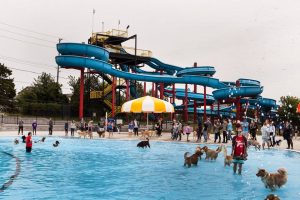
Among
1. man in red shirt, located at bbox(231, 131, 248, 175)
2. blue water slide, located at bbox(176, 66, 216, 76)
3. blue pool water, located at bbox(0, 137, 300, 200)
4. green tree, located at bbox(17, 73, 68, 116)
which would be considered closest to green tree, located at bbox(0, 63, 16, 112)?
green tree, located at bbox(17, 73, 68, 116)

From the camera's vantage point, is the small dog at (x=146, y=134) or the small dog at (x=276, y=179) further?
the small dog at (x=146, y=134)

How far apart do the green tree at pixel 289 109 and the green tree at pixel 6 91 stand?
47737mm

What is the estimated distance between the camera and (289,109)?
7681 cm

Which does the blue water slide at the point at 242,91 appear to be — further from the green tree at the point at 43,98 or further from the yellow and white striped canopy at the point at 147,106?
the green tree at the point at 43,98

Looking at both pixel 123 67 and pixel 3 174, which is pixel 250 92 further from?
pixel 3 174

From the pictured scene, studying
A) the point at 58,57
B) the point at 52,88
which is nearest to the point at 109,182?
the point at 58,57

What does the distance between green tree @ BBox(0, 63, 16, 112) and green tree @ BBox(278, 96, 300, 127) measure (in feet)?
157

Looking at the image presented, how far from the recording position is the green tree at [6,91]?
2328 inches

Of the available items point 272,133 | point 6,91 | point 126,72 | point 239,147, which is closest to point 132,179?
point 239,147

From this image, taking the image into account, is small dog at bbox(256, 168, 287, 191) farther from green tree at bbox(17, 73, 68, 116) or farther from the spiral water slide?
green tree at bbox(17, 73, 68, 116)

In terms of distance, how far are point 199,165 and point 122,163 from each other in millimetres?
3378

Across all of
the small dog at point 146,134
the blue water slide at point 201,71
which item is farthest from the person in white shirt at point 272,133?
the blue water slide at point 201,71

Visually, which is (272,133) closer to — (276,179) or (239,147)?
(239,147)

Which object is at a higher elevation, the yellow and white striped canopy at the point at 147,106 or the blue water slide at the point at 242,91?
the blue water slide at the point at 242,91
